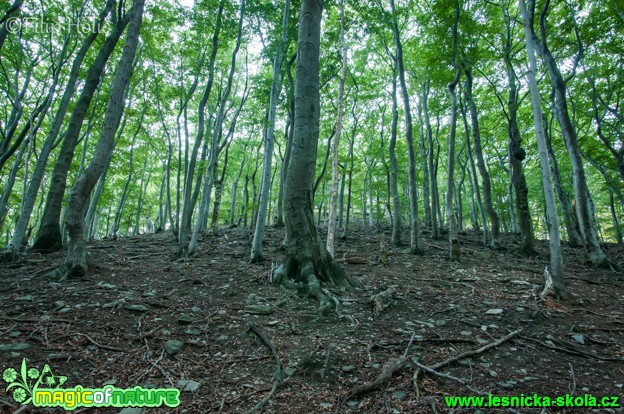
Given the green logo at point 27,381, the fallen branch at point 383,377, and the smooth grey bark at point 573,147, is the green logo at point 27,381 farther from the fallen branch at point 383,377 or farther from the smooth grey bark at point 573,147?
the smooth grey bark at point 573,147

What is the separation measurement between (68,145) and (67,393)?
7885 millimetres

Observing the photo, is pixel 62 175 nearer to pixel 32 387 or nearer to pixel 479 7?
pixel 32 387

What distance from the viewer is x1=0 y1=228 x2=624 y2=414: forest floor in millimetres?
2951

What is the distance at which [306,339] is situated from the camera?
4133mm

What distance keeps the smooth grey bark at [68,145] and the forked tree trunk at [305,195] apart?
560cm

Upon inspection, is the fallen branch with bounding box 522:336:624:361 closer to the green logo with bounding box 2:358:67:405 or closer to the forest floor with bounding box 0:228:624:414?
the forest floor with bounding box 0:228:624:414

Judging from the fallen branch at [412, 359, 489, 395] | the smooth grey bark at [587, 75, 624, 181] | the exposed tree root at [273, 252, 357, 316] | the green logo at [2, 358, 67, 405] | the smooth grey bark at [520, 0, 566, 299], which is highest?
the smooth grey bark at [587, 75, 624, 181]

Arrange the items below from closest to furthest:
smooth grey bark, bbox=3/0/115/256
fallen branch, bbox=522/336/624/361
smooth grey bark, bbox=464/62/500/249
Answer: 1. fallen branch, bbox=522/336/624/361
2. smooth grey bark, bbox=3/0/115/256
3. smooth grey bark, bbox=464/62/500/249

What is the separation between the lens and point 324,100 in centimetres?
1670

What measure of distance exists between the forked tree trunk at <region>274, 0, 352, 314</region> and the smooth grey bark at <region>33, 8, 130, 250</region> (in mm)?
5597

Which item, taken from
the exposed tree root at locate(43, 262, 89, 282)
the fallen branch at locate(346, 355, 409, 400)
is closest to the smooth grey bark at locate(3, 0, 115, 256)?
the exposed tree root at locate(43, 262, 89, 282)

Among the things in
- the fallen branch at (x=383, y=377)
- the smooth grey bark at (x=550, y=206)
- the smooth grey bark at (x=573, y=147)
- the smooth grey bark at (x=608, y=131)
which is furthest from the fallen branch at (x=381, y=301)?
the smooth grey bark at (x=608, y=131)

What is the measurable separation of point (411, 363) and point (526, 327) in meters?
2.38

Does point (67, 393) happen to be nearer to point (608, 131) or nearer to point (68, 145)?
point (68, 145)
